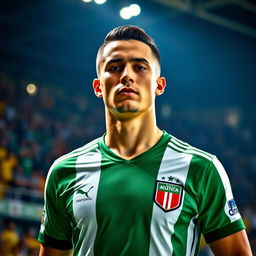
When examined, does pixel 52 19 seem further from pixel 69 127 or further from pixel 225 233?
pixel 225 233

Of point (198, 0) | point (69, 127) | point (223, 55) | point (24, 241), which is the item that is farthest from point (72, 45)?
point (24, 241)

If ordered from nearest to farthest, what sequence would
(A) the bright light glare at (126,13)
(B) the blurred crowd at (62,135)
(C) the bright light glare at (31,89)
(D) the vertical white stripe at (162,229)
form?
(D) the vertical white stripe at (162,229), (B) the blurred crowd at (62,135), (A) the bright light glare at (126,13), (C) the bright light glare at (31,89)

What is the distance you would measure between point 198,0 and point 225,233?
11031 mm

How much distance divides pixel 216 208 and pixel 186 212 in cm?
13

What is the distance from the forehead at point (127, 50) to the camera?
2709 mm

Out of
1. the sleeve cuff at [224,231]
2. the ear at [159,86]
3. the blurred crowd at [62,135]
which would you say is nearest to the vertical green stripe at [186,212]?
the sleeve cuff at [224,231]

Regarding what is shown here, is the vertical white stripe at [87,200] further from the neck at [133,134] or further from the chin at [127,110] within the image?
the chin at [127,110]

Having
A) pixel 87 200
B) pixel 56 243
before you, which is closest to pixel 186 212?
pixel 87 200

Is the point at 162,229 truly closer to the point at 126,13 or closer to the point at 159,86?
the point at 159,86

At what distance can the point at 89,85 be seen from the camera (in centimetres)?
1908

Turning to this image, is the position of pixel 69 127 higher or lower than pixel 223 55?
lower

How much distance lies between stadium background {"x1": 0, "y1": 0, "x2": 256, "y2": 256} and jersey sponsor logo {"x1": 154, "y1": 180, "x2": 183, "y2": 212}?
8.19 meters

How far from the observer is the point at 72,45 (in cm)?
1789

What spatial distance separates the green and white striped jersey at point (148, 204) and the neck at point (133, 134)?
44 mm
